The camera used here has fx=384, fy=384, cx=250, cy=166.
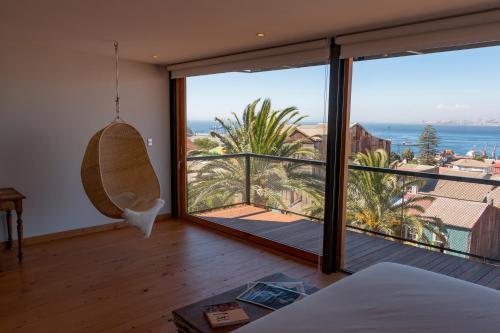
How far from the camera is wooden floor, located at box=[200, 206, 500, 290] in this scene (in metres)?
3.45

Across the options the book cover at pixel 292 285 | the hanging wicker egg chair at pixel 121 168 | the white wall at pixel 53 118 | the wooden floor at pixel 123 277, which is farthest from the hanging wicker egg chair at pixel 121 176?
the book cover at pixel 292 285

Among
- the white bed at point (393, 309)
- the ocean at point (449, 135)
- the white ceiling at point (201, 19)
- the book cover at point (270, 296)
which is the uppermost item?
the white ceiling at point (201, 19)

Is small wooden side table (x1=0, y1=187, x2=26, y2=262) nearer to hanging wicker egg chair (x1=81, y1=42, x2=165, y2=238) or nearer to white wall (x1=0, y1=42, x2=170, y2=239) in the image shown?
white wall (x1=0, y1=42, x2=170, y2=239)

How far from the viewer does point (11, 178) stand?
420 cm

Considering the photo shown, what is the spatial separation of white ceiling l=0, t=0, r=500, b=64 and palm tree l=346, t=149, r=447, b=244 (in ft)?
4.64

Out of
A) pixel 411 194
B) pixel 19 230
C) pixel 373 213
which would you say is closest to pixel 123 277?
pixel 19 230

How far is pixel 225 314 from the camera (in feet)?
6.29

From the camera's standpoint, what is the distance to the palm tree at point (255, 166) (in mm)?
4465

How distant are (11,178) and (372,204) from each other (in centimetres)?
388

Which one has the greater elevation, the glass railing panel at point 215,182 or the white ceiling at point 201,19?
the white ceiling at point 201,19

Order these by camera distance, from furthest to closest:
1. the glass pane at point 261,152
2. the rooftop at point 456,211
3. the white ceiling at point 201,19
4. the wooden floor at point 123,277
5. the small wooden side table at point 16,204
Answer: the glass pane at point 261,152 → the small wooden side table at point 16,204 → the rooftop at point 456,211 → the wooden floor at point 123,277 → the white ceiling at point 201,19

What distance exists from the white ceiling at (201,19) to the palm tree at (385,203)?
1414mm

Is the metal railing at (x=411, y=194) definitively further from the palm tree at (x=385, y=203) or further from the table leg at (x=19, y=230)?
the table leg at (x=19, y=230)

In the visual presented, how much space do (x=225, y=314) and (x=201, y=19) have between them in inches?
83.3
